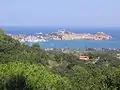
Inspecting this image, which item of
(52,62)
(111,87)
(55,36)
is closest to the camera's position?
(111,87)

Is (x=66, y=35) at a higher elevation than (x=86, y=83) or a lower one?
lower

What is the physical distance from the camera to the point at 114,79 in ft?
60.8

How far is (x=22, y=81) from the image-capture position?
61.3ft

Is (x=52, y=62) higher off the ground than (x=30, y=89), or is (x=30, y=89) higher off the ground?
(x=30, y=89)

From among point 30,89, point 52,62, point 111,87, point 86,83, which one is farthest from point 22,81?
point 52,62

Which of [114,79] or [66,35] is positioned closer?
[114,79]

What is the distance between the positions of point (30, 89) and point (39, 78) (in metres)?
1.12

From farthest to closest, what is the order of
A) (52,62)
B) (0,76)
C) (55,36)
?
(55,36), (52,62), (0,76)

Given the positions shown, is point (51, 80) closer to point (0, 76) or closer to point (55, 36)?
point (0, 76)

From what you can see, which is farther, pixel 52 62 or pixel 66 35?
pixel 66 35

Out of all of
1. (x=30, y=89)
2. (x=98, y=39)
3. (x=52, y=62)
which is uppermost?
(x=30, y=89)

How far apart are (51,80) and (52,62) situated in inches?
876

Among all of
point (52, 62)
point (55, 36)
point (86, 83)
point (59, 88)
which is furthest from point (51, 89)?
point (55, 36)

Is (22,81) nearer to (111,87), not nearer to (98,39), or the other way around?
(111,87)
